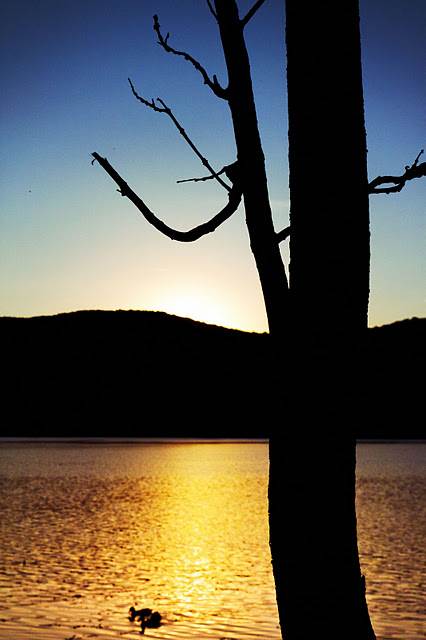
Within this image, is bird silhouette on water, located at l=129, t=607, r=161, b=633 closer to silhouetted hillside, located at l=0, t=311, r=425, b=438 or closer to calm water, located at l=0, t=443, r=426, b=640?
calm water, located at l=0, t=443, r=426, b=640

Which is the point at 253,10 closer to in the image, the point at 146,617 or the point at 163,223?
the point at 163,223

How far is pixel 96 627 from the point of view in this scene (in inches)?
382

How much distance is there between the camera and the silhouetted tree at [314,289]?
260 centimetres

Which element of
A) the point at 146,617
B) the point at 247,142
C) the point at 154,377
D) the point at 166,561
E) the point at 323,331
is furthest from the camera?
the point at 154,377

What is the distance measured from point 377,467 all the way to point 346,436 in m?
46.7

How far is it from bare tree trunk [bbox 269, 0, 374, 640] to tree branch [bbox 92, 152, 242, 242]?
30 cm

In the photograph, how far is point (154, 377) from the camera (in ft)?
478

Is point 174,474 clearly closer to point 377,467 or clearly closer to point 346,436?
point 377,467

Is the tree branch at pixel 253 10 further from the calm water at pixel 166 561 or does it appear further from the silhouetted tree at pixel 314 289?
the calm water at pixel 166 561

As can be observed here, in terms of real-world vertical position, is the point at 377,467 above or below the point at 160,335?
below

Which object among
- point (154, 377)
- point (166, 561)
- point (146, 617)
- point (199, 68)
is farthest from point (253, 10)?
point (154, 377)

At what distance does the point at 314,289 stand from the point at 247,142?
626 mm

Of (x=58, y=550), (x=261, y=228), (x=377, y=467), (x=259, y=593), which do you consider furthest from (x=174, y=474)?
(x=261, y=228)

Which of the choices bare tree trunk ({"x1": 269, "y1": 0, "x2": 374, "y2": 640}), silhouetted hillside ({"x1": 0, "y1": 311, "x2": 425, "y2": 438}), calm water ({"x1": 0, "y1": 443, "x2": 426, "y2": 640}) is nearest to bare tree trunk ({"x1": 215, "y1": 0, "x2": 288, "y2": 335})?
bare tree trunk ({"x1": 269, "y1": 0, "x2": 374, "y2": 640})
